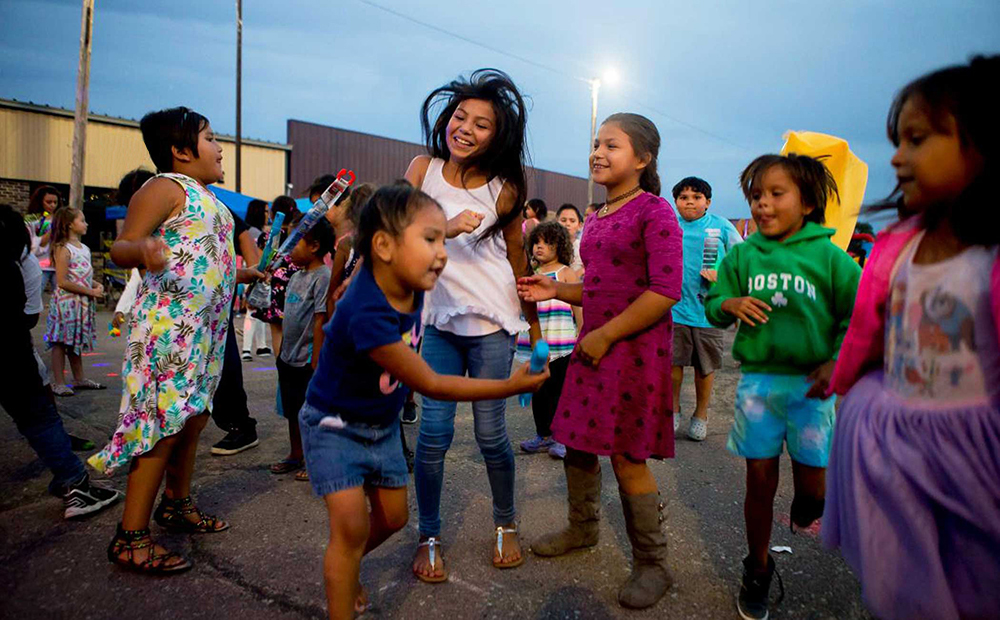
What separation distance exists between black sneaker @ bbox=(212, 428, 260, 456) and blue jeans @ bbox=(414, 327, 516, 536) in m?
2.02

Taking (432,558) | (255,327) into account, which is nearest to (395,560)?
(432,558)

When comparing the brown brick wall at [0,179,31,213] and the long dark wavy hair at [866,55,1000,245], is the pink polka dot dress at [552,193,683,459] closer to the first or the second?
the long dark wavy hair at [866,55,1000,245]

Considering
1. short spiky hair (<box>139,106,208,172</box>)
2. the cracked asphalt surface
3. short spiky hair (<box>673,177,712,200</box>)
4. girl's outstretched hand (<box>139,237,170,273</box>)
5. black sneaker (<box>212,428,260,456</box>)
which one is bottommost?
the cracked asphalt surface

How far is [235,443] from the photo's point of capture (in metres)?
4.10

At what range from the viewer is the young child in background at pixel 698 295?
484cm

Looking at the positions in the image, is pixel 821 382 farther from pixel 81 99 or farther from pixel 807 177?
pixel 81 99

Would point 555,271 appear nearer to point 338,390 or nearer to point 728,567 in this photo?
point 728,567

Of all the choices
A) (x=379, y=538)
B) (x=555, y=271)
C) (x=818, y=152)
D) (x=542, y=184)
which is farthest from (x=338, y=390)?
(x=542, y=184)

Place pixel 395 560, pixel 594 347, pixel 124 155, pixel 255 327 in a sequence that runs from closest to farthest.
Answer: pixel 594 347 < pixel 395 560 < pixel 255 327 < pixel 124 155

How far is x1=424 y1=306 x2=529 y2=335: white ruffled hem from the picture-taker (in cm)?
253

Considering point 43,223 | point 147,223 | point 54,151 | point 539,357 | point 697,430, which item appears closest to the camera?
point 539,357

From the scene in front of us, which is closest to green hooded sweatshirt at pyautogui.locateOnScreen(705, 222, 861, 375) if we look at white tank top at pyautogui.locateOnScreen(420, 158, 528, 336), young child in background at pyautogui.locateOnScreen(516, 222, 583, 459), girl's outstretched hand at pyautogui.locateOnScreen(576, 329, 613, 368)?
girl's outstretched hand at pyautogui.locateOnScreen(576, 329, 613, 368)

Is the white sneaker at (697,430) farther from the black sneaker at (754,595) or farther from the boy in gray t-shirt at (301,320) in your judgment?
the boy in gray t-shirt at (301,320)

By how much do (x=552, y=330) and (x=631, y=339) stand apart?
1.80m
